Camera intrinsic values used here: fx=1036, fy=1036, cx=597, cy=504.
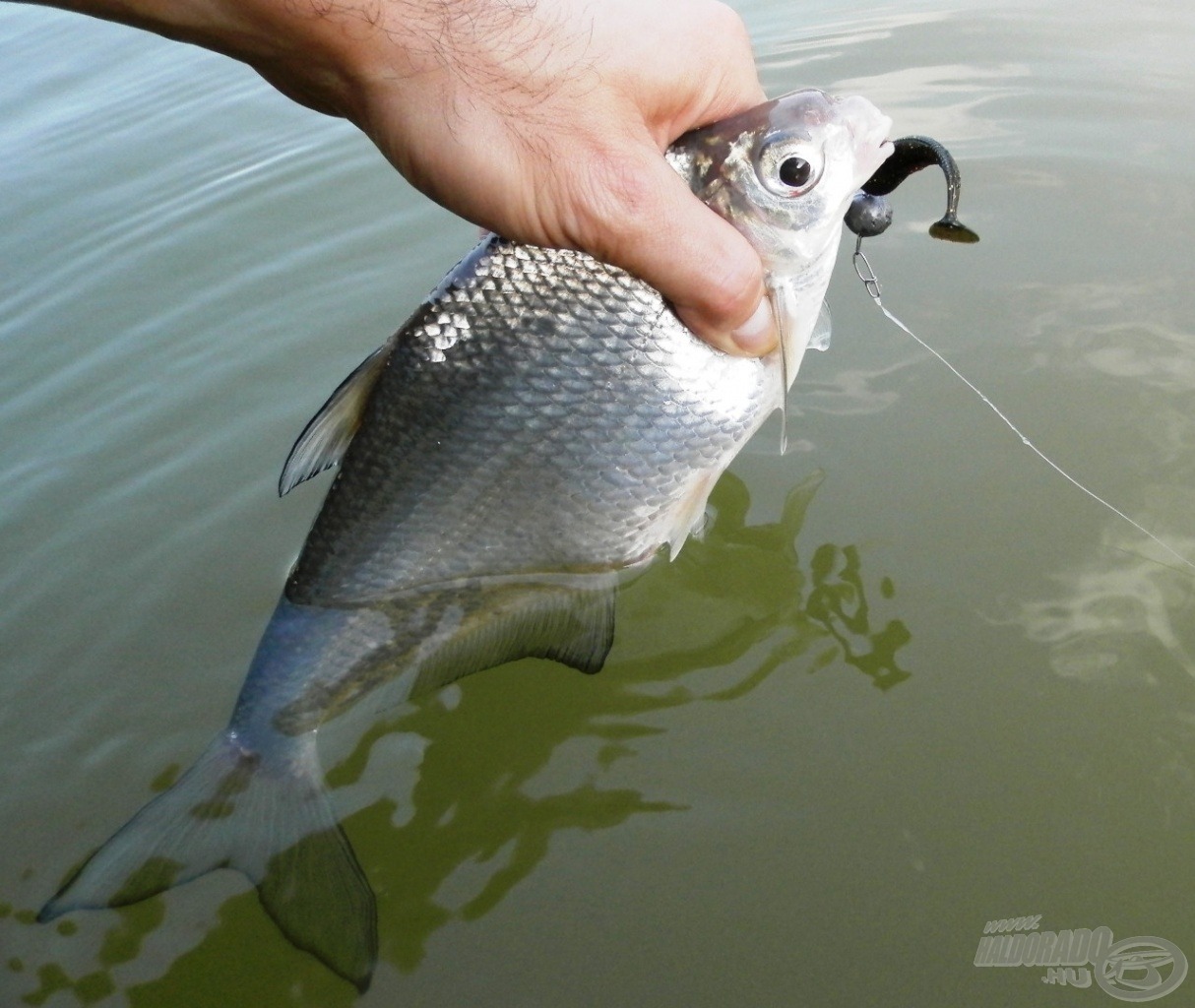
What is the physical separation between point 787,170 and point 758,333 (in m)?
0.34

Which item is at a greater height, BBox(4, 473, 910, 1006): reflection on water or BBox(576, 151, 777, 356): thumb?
BBox(576, 151, 777, 356): thumb

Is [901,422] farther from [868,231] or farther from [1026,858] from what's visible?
[1026,858]

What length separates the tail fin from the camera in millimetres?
2273

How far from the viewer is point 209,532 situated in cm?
349

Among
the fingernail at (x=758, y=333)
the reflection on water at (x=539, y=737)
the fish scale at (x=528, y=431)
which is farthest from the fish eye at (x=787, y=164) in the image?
the reflection on water at (x=539, y=737)

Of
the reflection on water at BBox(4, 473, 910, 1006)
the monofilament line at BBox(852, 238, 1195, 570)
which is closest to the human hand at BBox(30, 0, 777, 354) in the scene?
the monofilament line at BBox(852, 238, 1195, 570)

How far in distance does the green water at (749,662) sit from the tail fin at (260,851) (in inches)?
5.0

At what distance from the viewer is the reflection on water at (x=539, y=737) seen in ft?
7.89

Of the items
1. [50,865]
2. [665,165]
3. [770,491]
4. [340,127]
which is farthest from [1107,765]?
[340,127]

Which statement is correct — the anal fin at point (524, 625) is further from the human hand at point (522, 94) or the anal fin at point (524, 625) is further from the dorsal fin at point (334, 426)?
the human hand at point (522, 94)

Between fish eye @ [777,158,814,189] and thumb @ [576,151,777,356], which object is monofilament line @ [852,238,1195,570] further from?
thumb @ [576,151,777,356]

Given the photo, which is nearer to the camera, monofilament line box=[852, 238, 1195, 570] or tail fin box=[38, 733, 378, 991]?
tail fin box=[38, 733, 378, 991]

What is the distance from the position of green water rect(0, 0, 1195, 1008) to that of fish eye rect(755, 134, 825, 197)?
122cm

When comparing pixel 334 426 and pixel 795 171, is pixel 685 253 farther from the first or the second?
pixel 334 426
